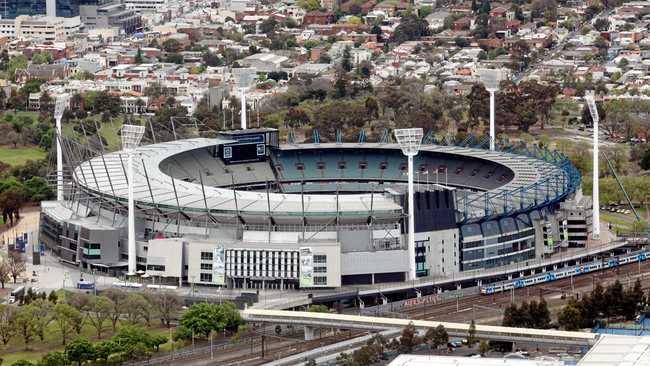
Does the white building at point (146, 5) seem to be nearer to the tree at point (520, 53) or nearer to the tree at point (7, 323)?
the tree at point (520, 53)

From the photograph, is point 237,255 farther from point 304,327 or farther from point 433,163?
point 433,163

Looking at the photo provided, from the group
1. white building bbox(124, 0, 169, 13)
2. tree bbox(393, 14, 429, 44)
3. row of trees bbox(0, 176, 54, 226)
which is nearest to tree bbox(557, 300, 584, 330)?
row of trees bbox(0, 176, 54, 226)

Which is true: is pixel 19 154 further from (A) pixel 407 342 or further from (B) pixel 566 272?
(A) pixel 407 342

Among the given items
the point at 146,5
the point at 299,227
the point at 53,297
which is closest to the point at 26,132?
the point at 299,227

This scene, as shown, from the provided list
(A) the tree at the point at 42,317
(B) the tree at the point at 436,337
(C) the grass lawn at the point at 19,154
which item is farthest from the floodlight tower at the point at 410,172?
(C) the grass lawn at the point at 19,154

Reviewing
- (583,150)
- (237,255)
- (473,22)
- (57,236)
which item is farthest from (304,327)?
(473,22)
